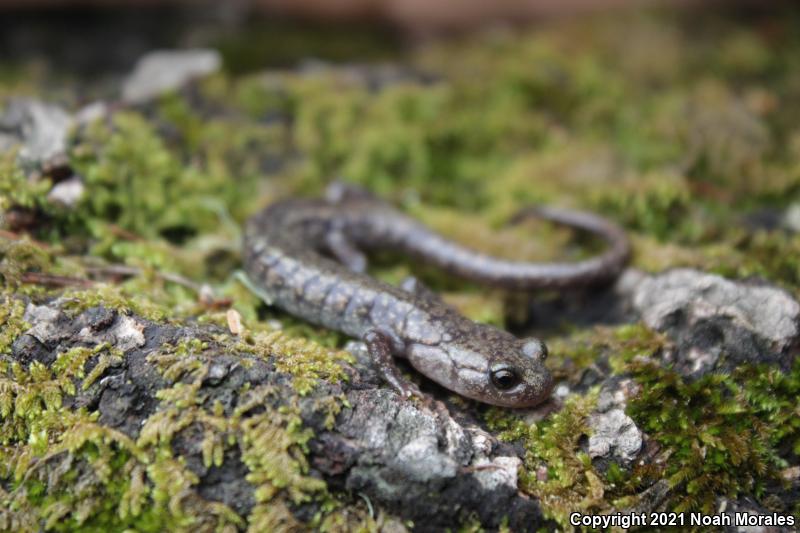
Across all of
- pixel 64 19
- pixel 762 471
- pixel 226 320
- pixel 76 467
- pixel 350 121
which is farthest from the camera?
pixel 64 19

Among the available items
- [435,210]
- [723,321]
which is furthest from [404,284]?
[723,321]

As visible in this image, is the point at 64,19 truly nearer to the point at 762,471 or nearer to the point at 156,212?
the point at 156,212

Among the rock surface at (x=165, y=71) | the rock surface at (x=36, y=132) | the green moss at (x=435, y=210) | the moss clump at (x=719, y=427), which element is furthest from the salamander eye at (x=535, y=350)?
the rock surface at (x=165, y=71)

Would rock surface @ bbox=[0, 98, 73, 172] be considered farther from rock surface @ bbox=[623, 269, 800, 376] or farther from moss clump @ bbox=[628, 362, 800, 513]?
rock surface @ bbox=[623, 269, 800, 376]

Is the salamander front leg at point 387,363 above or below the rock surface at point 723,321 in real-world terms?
below

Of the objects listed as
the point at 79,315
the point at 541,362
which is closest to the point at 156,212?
the point at 79,315

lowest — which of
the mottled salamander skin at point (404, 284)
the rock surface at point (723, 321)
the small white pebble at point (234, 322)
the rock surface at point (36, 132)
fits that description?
the mottled salamander skin at point (404, 284)

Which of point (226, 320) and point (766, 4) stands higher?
point (766, 4)

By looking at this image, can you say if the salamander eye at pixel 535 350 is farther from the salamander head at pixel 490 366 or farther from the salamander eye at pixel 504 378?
the salamander eye at pixel 504 378
